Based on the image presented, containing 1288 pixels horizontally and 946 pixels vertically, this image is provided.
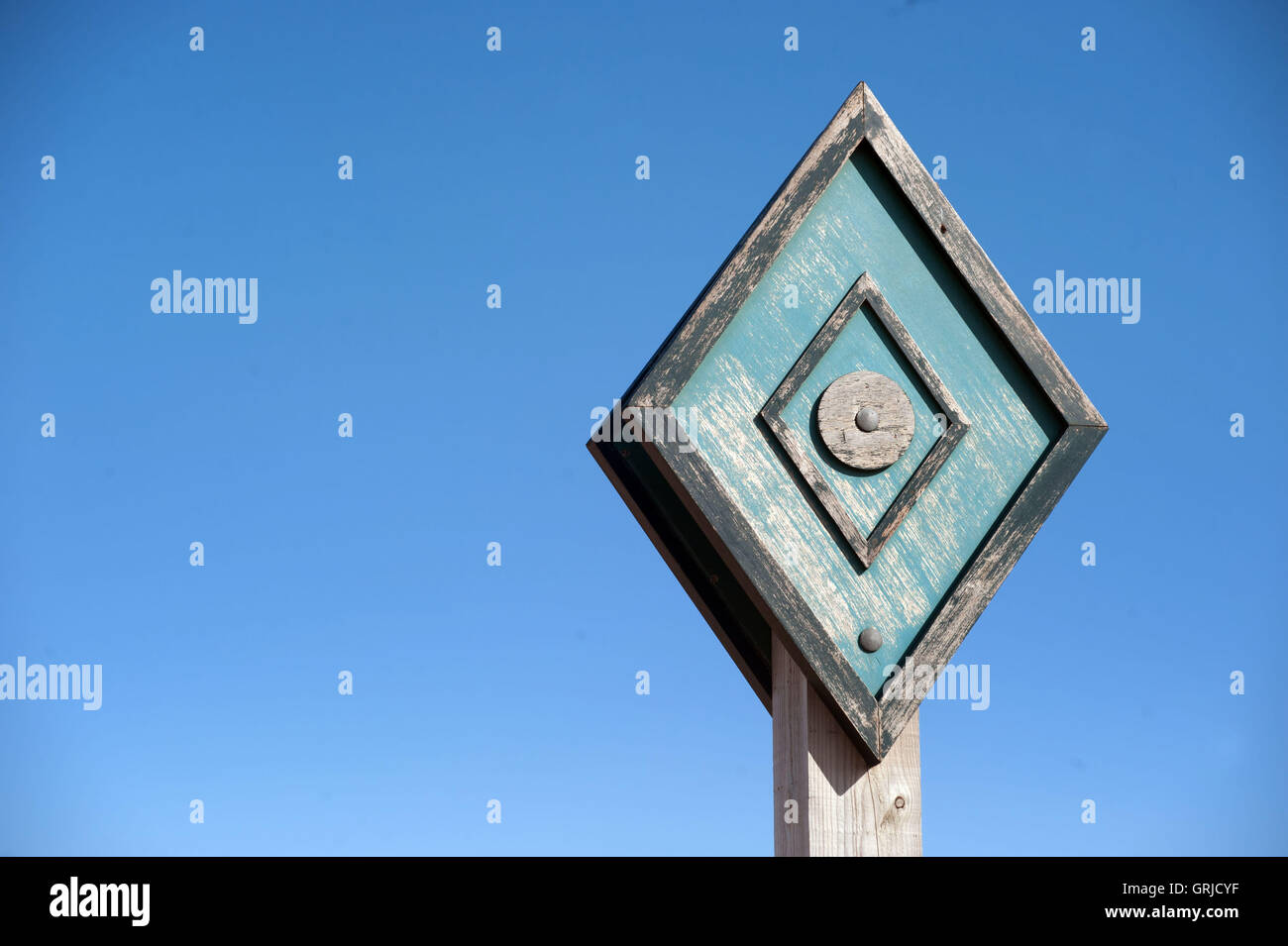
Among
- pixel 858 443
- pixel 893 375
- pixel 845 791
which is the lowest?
pixel 845 791

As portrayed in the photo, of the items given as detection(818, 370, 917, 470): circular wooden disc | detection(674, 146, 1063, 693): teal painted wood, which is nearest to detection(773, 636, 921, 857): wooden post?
detection(674, 146, 1063, 693): teal painted wood

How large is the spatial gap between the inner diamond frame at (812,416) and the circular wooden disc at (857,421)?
0.15 feet

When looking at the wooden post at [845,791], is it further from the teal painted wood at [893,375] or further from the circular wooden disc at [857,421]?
the circular wooden disc at [857,421]

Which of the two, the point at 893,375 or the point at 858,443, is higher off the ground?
the point at 893,375

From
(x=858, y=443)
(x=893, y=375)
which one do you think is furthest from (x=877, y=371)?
(x=858, y=443)

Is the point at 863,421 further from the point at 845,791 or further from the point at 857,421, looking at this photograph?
the point at 845,791

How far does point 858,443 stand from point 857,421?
0.05 metres

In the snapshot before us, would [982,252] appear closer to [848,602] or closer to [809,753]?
[848,602]

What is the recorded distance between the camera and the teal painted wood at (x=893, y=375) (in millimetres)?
2355

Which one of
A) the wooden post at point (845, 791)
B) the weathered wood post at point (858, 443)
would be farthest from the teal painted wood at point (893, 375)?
the wooden post at point (845, 791)

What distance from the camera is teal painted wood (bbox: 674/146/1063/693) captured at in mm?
2355

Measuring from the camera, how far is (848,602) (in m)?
2.38

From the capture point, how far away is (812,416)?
2.43m
